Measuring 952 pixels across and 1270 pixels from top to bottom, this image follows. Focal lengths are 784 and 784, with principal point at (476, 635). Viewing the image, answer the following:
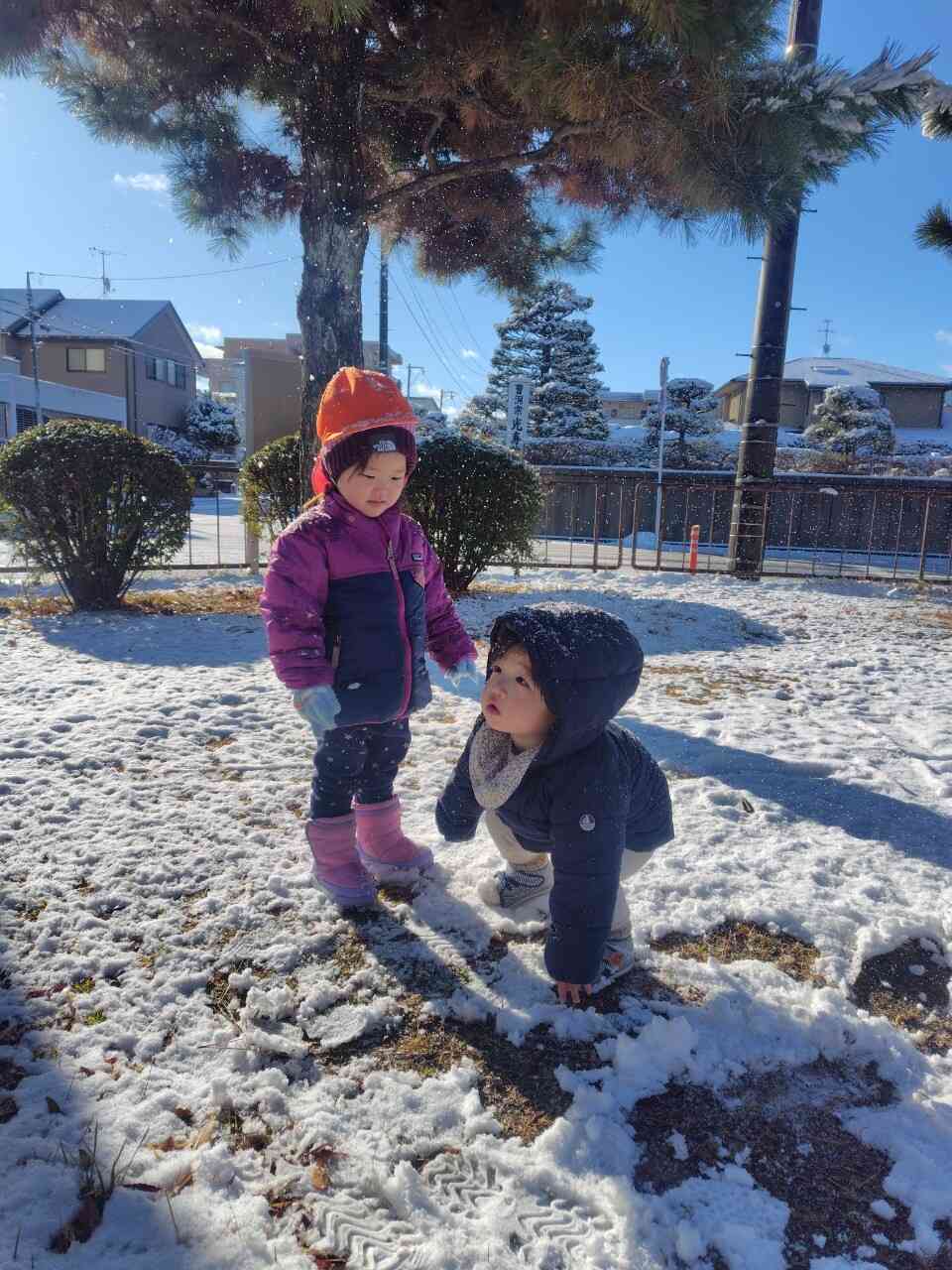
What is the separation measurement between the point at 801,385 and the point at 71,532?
109ft

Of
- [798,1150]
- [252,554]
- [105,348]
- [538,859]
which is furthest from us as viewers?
[105,348]

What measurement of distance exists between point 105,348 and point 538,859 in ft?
121

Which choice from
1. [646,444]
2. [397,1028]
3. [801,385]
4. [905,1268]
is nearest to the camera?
[905,1268]

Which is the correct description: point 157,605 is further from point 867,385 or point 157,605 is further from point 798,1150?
point 867,385

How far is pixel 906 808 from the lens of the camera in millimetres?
2912

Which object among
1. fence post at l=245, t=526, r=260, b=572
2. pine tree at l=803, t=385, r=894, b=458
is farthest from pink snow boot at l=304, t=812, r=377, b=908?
pine tree at l=803, t=385, r=894, b=458

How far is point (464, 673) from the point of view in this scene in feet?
7.63

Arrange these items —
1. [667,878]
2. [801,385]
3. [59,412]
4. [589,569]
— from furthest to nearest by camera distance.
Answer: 1. [801,385]
2. [59,412]
3. [589,569]
4. [667,878]

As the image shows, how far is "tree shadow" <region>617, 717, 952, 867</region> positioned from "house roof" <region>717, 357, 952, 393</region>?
1260 inches

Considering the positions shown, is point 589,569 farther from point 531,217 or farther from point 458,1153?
point 458,1153

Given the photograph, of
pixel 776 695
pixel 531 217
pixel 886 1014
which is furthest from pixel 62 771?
pixel 531 217

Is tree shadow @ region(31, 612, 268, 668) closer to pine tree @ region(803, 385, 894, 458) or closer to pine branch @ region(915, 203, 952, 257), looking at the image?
pine branch @ region(915, 203, 952, 257)

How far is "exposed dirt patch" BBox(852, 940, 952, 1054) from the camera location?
1743 mm

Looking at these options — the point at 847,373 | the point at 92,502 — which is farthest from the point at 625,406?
the point at 92,502
